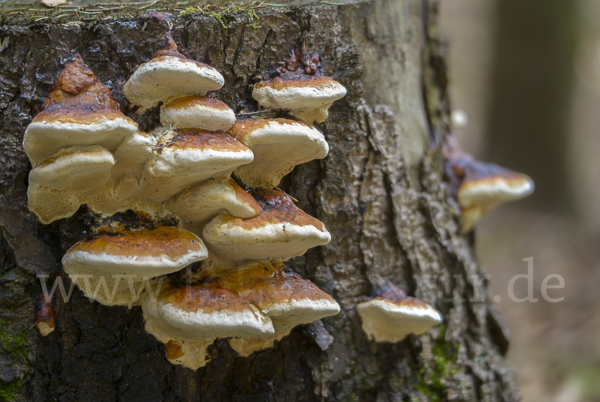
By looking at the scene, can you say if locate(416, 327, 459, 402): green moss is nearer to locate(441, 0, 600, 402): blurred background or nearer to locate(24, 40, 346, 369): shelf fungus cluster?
locate(24, 40, 346, 369): shelf fungus cluster

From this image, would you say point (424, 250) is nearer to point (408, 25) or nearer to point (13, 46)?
point (408, 25)

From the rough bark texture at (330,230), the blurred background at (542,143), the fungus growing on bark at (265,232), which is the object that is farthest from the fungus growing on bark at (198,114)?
the blurred background at (542,143)

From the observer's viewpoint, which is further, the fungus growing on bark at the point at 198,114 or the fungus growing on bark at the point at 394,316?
the fungus growing on bark at the point at 394,316

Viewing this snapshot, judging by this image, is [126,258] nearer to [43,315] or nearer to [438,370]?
[43,315]

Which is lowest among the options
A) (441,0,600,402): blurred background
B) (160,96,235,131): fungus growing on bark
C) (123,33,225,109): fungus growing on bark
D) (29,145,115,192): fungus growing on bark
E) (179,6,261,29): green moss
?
(441,0,600,402): blurred background

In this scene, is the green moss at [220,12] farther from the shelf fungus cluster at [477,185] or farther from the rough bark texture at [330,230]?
the shelf fungus cluster at [477,185]

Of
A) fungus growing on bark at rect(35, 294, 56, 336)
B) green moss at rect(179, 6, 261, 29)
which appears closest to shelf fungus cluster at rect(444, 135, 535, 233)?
green moss at rect(179, 6, 261, 29)

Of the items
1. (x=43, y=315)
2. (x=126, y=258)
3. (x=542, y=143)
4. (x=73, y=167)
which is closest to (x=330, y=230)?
→ (x=126, y=258)

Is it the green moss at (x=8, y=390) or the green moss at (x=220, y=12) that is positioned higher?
the green moss at (x=220, y=12)
